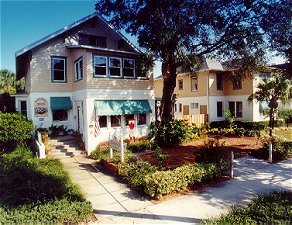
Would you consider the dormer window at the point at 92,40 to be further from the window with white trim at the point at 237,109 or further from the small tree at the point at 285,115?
the small tree at the point at 285,115

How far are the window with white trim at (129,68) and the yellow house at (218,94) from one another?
7804mm

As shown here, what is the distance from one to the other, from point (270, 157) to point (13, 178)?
40.0 feet

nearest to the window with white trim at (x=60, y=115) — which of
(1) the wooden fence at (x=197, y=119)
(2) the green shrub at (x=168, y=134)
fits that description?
(2) the green shrub at (x=168, y=134)

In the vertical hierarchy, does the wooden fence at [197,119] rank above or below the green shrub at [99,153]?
above

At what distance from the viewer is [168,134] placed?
16188 mm

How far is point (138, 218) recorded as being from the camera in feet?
22.1

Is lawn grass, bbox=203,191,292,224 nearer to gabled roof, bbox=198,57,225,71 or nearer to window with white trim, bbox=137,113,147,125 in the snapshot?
window with white trim, bbox=137,113,147,125

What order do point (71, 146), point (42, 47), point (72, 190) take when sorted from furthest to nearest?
point (42, 47) < point (71, 146) < point (72, 190)

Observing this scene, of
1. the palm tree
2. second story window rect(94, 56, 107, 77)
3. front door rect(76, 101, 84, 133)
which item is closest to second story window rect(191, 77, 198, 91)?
the palm tree

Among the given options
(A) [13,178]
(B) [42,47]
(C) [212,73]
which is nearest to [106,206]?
(A) [13,178]

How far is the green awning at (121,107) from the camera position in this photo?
1560 cm

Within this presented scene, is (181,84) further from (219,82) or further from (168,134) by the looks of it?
(168,134)

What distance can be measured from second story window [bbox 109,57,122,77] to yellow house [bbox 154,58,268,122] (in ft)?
28.6

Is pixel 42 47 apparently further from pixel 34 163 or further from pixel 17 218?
pixel 17 218
